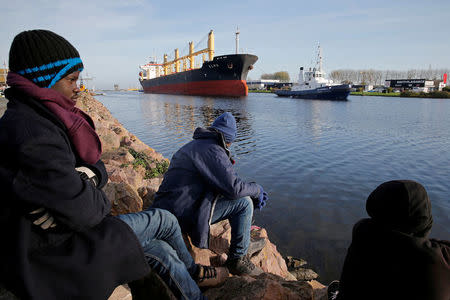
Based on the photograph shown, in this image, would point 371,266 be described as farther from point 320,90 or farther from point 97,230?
point 320,90

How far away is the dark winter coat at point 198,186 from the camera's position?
2.34m

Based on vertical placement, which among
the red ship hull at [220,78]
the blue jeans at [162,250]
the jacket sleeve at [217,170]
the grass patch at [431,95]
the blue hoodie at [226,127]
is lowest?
the blue jeans at [162,250]

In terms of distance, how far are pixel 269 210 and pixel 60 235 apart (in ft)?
15.9

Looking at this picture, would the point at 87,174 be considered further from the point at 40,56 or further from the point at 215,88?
the point at 215,88

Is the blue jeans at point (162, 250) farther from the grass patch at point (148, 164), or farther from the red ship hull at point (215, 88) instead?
the red ship hull at point (215, 88)

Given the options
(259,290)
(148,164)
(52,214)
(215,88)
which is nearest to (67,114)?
(52,214)

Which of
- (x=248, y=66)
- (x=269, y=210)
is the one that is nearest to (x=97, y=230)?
(x=269, y=210)

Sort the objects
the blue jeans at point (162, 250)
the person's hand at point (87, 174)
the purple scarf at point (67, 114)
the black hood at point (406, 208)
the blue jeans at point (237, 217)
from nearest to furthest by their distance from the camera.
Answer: the purple scarf at point (67, 114) < the black hood at point (406, 208) < the person's hand at point (87, 174) < the blue jeans at point (162, 250) < the blue jeans at point (237, 217)

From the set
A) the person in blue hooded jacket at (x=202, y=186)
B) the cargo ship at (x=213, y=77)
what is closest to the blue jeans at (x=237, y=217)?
the person in blue hooded jacket at (x=202, y=186)

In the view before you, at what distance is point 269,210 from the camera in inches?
226

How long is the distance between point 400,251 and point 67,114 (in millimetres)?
1797

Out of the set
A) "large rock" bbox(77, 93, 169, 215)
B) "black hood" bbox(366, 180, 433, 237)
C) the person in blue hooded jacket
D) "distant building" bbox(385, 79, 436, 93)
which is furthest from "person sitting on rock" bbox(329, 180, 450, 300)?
"distant building" bbox(385, 79, 436, 93)

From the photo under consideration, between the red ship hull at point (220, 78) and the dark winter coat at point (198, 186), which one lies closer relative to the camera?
the dark winter coat at point (198, 186)

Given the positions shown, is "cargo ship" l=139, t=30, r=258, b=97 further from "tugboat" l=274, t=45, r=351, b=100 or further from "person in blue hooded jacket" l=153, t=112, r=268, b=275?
"person in blue hooded jacket" l=153, t=112, r=268, b=275
